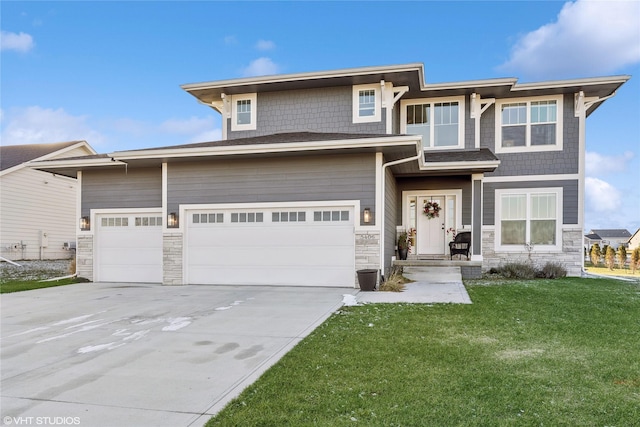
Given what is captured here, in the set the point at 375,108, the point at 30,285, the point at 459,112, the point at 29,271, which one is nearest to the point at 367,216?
the point at 375,108

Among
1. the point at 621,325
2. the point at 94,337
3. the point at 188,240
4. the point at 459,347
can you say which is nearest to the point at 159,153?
the point at 188,240

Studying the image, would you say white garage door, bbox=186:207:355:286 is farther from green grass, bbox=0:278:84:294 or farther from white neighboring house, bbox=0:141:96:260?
white neighboring house, bbox=0:141:96:260

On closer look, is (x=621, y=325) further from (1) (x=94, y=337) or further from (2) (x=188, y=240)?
(2) (x=188, y=240)

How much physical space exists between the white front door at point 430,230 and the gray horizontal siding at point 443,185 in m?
0.41

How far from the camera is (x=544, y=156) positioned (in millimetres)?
12984

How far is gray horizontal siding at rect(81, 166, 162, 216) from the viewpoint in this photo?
1166cm

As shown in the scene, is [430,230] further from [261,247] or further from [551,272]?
[261,247]

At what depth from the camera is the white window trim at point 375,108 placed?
12227mm

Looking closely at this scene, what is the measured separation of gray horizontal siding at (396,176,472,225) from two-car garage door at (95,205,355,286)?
4.13 metres

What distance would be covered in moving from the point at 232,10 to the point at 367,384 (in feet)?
48.1

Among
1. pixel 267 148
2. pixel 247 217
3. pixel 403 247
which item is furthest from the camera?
pixel 403 247

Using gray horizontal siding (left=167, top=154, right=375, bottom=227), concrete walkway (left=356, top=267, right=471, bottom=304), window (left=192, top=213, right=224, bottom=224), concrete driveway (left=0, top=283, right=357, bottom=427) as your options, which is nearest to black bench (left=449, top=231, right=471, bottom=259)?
concrete walkway (left=356, top=267, right=471, bottom=304)

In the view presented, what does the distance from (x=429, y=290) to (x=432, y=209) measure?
15.1 feet

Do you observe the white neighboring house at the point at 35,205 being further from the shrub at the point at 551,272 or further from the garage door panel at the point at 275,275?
the shrub at the point at 551,272
